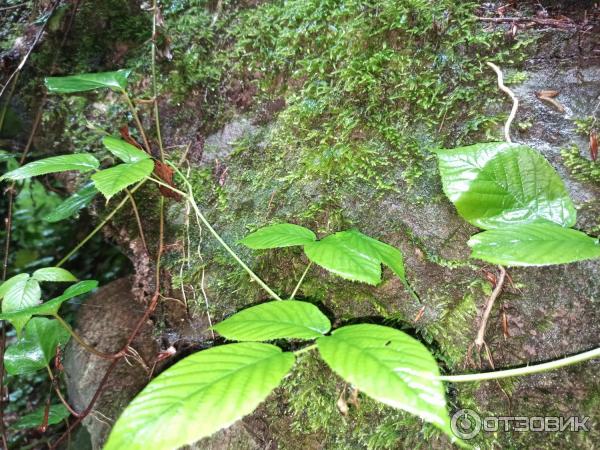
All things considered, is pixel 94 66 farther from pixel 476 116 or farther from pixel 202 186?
pixel 476 116

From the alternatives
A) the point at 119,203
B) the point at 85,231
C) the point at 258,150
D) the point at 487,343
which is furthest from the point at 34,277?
the point at 85,231

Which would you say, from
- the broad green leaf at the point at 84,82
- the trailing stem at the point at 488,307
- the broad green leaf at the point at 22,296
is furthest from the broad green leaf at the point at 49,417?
the trailing stem at the point at 488,307

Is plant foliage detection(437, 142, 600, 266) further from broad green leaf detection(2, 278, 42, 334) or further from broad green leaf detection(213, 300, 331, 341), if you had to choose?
broad green leaf detection(2, 278, 42, 334)

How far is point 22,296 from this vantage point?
4.66 ft

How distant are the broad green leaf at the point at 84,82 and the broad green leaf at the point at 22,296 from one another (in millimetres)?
772

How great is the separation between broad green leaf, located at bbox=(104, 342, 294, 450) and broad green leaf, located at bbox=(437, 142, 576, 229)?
67cm

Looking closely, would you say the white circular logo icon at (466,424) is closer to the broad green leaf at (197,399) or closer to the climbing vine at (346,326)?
the climbing vine at (346,326)

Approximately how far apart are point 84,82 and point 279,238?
117 cm

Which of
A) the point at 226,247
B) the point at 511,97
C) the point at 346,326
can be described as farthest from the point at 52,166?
the point at 511,97

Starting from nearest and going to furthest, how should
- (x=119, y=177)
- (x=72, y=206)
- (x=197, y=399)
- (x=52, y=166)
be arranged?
(x=197, y=399), (x=119, y=177), (x=52, y=166), (x=72, y=206)

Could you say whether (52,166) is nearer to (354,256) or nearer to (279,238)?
(279,238)

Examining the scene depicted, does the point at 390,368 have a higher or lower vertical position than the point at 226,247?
higher

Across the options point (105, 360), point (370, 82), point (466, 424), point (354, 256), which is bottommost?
point (105, 360)

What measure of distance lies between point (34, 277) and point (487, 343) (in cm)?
159
